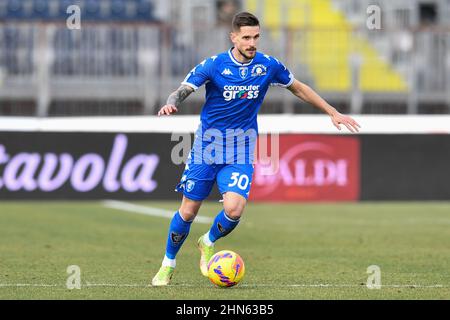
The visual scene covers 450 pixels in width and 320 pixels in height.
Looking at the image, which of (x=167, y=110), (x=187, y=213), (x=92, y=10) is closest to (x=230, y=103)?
(x=167, y=110)

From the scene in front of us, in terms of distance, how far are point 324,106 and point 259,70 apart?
644mm

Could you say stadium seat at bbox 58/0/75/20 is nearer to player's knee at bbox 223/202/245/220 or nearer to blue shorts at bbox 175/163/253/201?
blue shorts at bbox 175/163/253/201

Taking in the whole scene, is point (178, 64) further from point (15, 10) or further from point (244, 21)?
point (244, 21)

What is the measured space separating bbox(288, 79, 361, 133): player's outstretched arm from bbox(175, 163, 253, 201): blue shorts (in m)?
0.79

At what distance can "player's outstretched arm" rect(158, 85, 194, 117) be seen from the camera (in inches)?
339

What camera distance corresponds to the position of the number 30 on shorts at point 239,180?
9.16 metres

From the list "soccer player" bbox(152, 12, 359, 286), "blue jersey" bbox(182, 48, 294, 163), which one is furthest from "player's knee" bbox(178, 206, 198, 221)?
"blue jersey" bbox(182, 48, 294, 163)

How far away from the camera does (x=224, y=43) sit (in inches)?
837

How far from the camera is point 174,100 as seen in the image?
884 centimetres

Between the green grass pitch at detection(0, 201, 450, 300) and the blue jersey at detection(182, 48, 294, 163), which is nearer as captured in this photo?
the green grass pitch at detection(0, 201, 450, 300)

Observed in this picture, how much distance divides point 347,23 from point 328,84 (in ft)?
13.7

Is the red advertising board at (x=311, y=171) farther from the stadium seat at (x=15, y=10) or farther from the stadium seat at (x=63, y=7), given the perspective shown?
the stadium seat at (x=15, y=10)
